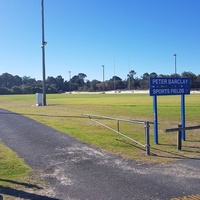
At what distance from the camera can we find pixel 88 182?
599 centimetres

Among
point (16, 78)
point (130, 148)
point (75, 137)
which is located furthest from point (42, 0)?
point (16, 78)

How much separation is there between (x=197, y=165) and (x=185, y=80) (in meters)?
4.47

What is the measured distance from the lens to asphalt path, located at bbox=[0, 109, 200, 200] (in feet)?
17.5

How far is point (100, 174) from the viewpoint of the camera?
653 centimetres

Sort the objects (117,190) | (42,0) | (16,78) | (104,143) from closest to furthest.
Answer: (117,190) < (104,143) < (42,0) < (16,78)

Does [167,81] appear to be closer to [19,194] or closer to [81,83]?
[19,194]

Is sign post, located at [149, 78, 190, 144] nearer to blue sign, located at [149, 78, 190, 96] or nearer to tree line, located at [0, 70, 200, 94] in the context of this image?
blue sign, located at [149, 78, 190, 96]

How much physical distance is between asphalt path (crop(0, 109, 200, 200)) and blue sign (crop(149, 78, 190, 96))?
2892mm

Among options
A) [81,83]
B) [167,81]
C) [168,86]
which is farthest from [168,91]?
[81,83]

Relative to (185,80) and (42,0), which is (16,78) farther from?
(185,80)

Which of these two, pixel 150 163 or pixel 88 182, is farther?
pixel 150 163

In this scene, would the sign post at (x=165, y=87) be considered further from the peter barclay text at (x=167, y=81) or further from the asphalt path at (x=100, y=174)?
the asphalt path at (x=100, y=174)

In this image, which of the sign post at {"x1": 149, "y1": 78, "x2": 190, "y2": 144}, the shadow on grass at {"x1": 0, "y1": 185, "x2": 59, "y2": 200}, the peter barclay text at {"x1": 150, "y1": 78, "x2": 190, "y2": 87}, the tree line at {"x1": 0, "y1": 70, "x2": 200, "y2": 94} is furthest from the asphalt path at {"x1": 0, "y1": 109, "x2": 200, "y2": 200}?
the tree line at {"x1": 0, "y1": 70, "x2": 200, "y2": 94}

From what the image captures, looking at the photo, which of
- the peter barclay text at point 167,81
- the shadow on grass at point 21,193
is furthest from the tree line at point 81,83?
the shadow on grass at point 21,193
